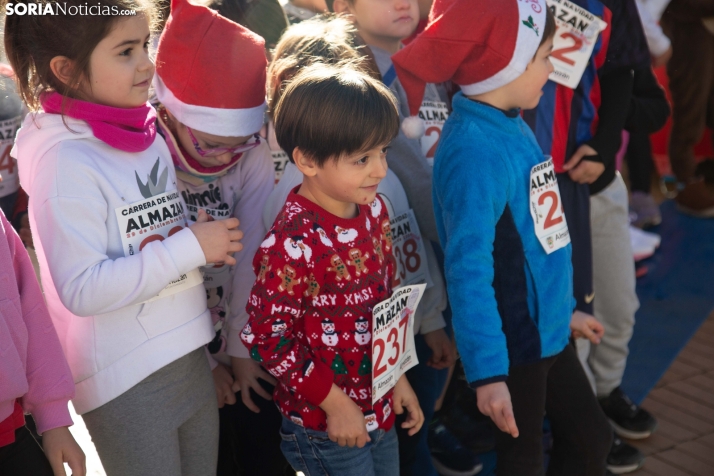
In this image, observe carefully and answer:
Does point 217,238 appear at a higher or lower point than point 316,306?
higher

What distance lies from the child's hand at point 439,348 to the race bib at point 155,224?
891 mm

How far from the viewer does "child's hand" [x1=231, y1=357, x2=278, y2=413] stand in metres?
2.15

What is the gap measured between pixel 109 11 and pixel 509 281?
1241mm

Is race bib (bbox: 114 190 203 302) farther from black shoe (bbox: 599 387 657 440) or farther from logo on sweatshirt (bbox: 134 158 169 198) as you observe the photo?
black shoe (bbox: 599 387 657 440)

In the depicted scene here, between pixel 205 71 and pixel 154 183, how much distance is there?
0.37 metres

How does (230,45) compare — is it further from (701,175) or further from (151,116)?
(701,175)

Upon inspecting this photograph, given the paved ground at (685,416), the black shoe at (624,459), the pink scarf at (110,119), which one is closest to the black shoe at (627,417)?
the paved ground at (685,416)

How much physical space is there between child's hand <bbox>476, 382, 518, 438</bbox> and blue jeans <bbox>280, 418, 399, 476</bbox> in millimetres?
300

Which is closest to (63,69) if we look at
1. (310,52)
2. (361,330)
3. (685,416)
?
(310,52)

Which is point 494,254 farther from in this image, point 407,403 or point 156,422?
point 156,422

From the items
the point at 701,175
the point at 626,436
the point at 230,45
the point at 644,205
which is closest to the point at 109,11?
the point at 230,45

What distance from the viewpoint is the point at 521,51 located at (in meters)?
1.99

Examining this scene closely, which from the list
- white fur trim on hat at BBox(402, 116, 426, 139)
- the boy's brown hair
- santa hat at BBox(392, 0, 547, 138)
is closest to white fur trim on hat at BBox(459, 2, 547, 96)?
santa hat at BBox(392, 0, 547, 138)

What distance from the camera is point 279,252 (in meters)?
1.67
